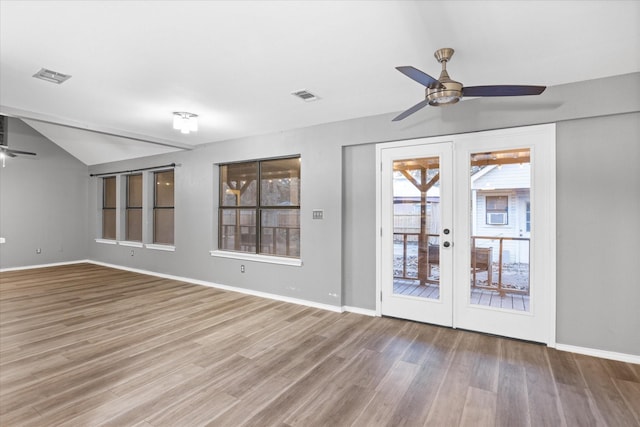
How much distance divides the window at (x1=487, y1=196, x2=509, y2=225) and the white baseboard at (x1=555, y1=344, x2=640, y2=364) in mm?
1306

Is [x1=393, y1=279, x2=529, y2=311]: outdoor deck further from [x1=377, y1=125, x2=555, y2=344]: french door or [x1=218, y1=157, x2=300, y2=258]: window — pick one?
[x1=218, y1=157, x2=300, y2=258]: window

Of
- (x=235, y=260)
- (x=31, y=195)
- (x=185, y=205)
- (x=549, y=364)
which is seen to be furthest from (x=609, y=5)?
(x=31, y=195)

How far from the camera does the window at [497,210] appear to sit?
3.40m

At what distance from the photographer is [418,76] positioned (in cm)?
216

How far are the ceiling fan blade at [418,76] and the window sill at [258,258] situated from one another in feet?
10.2

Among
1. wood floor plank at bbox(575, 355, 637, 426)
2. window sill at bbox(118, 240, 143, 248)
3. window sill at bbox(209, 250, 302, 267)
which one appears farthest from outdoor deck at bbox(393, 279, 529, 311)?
window sill at bbox(118, 240, 143, 248)

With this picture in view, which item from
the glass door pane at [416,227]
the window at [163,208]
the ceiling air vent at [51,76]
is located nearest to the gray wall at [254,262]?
the window at [163,208]

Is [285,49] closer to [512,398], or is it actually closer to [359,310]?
[512,398]

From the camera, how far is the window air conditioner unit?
341 centimetres

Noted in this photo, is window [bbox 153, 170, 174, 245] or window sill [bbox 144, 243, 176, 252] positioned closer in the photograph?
window sill [bbox 144, 243, 176, 252]

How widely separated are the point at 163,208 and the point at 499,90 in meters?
6.51

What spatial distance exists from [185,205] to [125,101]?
270cm

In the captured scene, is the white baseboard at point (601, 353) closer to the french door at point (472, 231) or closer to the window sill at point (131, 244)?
the french door at point (472, 231)

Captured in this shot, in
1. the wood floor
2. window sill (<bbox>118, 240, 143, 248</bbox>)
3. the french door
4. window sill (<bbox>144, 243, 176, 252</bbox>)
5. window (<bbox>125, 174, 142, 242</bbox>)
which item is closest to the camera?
the wood floor
